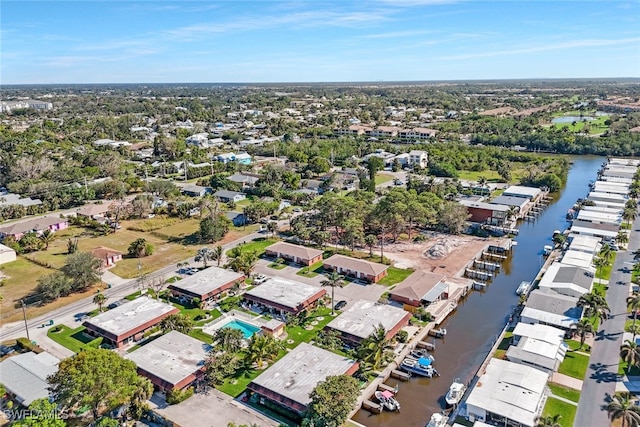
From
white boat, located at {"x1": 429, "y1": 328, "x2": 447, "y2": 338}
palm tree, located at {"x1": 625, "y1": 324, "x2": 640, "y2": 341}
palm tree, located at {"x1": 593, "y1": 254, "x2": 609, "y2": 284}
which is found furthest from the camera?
palm tree, located at {"x1": 593, "y1": 254, "x2": 609, "y2": 284}

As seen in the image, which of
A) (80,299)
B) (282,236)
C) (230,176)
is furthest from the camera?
(230,176)

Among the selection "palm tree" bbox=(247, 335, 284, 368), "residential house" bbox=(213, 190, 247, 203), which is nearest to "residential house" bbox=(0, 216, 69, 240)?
"residential house" bbox=(213, 190, 247, 203)

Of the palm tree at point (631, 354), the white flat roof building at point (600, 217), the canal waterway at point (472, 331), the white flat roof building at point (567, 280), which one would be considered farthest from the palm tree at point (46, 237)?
the white flat roof building at point (600, 217)

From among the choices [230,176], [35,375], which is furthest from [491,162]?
[35,375]

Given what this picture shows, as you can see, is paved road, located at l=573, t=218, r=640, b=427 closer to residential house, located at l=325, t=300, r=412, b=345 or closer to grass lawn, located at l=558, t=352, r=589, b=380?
grass lawn, located at l=558, t=352, r=589, b=380

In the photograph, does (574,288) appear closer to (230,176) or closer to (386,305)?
(386,305)

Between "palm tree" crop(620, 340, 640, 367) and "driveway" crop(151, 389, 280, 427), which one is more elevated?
"palm tree" crop(620, 340, 640, 367)

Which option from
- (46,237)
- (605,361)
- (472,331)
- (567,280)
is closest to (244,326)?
(472,331)
